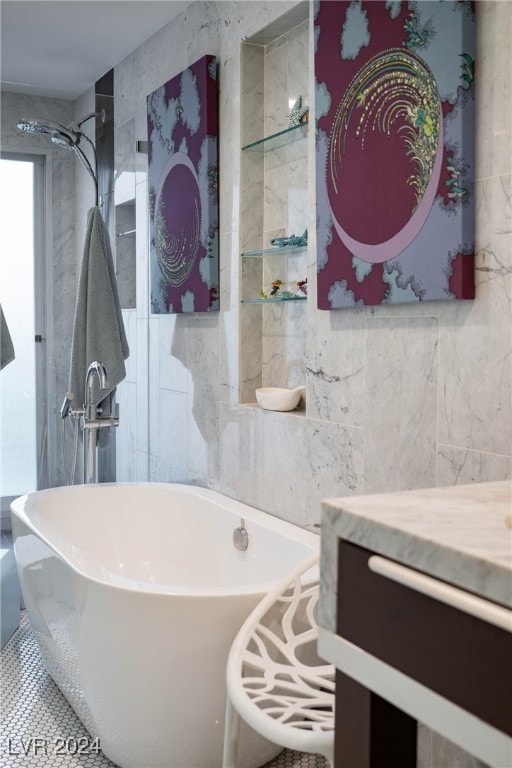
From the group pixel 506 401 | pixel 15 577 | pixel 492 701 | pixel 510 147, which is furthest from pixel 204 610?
pixel 15 577

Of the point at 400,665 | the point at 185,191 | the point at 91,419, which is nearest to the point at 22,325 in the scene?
the point at 91,419

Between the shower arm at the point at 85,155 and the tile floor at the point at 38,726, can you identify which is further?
the shower arm at the point at 85,155

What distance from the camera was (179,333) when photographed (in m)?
3.55

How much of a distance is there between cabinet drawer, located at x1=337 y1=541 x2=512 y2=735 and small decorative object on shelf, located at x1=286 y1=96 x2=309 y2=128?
1909 mm

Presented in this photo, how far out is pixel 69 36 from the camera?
3686 millimetres

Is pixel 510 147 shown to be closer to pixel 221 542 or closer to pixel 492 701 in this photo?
pixel 492 701

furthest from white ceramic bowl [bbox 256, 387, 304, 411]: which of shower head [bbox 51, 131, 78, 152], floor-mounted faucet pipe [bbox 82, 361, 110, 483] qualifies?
shower head [bbox 51, 131, 78, 152]

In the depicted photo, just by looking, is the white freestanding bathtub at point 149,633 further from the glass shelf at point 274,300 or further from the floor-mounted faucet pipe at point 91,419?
the glass shelf at point 274,300

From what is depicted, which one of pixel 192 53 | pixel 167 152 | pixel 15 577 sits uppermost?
pixel 192 53

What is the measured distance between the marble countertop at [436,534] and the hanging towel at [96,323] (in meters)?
2.37

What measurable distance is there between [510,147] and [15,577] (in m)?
2.57

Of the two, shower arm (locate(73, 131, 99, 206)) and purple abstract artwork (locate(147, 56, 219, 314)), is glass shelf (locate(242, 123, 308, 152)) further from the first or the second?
shower arm (locate(73, 131, 99, 206))

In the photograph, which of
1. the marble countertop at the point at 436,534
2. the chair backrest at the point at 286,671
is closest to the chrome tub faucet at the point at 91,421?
the chair backrest at the point at 286,671

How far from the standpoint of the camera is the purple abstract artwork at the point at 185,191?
123 inches
